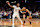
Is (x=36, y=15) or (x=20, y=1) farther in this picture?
(x=36, y=15)

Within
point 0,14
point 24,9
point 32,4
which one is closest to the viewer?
point 24,9

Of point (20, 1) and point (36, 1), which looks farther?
point (36, 1)

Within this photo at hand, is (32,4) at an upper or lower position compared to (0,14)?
upper

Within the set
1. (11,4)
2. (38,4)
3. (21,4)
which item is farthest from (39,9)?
(11,4)

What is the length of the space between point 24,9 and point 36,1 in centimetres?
50

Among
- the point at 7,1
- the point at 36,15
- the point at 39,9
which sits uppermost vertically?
the point at 7,1

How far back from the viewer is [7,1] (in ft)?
2.93

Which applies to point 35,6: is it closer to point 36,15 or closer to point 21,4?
point 36,15

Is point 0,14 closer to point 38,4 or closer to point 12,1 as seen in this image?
point 12,1

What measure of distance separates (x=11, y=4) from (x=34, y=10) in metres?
0.54

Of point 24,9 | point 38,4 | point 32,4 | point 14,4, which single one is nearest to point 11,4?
point 14,4

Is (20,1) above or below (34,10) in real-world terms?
above

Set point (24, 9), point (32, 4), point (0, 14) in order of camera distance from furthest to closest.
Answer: point (0, 14), point (32, 4), point (24, 9)

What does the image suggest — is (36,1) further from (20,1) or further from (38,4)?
(20,1)
